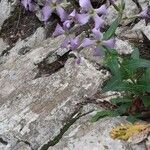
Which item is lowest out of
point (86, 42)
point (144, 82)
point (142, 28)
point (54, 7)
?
point (142, 28)

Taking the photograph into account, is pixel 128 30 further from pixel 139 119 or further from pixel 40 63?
pixel 139 119

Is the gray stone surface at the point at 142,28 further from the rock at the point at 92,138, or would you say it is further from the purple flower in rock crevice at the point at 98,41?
the purple flower in rock crevice at the point at 98,41

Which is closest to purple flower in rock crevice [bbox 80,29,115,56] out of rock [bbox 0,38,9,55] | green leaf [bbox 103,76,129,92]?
green leaf [bbox 103,76,129,92]

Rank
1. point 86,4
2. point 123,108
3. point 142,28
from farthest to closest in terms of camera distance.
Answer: point 142,28 → point 123,108 → point 86,4

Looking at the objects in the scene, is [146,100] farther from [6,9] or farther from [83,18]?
[6,9]

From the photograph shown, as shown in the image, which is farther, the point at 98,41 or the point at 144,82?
the point at 144,82

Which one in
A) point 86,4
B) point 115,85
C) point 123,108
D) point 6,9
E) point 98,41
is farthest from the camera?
point 6,9

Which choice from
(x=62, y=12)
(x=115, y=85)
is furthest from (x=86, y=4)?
(x=115, y=85)

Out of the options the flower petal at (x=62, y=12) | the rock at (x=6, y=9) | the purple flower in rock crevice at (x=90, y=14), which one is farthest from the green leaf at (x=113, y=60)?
the rock at (x=6, y=9)

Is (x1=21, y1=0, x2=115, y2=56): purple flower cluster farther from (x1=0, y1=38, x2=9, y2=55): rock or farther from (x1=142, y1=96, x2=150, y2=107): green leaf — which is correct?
(x1=0, y1=38, x2=9, y2=55): rock
